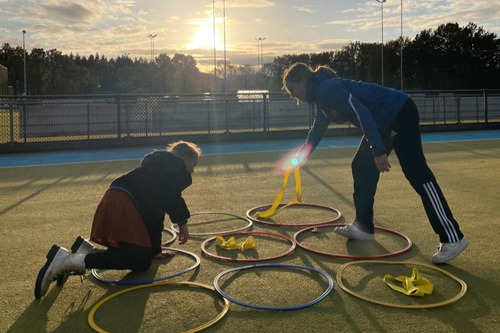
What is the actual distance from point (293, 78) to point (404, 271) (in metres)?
1.92

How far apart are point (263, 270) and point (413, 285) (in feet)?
4.02

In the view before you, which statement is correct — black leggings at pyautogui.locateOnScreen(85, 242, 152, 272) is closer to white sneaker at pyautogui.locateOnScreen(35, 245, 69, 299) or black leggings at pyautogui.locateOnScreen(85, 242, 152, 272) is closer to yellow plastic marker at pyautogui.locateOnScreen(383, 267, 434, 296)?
white sneaker at pyautogui.locateOnScreen(35, 245, 69, 299)

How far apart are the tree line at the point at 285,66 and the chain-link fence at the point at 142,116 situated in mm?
38517

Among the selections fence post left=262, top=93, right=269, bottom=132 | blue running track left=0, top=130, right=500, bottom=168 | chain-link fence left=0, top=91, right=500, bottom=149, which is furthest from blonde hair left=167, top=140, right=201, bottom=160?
fence post left=262, top=93, right=269, bottom=132

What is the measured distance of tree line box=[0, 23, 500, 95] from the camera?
66312 millimetres

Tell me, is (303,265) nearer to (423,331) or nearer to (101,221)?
(423,331)

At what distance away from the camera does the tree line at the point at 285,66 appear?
6631 centimetres

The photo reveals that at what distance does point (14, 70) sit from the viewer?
238ft

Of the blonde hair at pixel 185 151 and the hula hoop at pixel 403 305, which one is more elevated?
the blonde hair at pixel 185 151

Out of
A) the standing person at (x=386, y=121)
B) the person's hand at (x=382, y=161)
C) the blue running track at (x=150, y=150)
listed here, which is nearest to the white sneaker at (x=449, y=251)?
the standing person at (x=386, y=121)

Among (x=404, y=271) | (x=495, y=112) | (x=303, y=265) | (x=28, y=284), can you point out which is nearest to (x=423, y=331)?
(x=404, y=271)

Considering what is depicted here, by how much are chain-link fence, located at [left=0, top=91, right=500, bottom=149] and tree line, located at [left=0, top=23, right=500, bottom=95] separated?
126ft

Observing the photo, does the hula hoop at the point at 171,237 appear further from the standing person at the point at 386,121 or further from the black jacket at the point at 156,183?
the standing person at the point at 386,121

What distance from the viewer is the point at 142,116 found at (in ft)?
52.1
